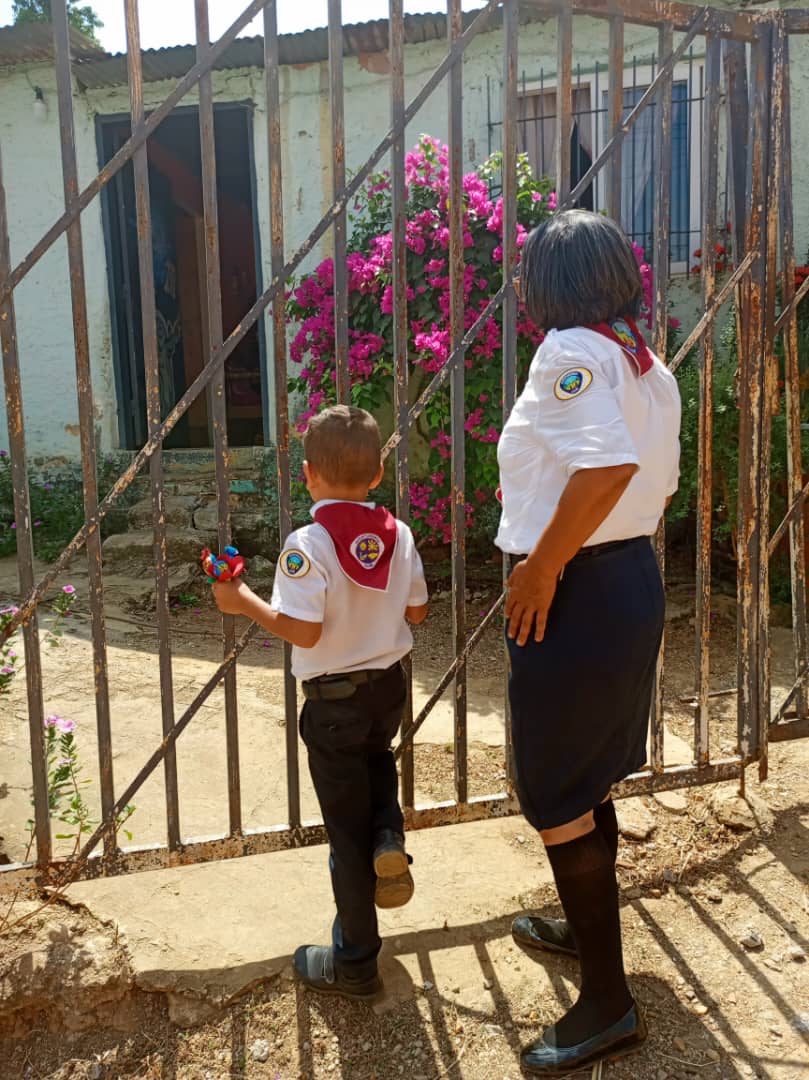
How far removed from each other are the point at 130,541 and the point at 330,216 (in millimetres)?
4750

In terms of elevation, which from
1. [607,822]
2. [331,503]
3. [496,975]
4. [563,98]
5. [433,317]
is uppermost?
[563,98]

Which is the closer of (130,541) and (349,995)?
(349,995)

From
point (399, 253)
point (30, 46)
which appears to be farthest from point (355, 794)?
point (30, 46)

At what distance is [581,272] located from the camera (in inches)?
69.2

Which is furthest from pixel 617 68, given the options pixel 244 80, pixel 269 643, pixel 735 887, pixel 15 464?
pixel 244 80

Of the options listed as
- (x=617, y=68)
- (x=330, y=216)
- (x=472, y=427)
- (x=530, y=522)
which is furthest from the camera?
(x=472, y=427)

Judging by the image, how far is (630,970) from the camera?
7.60 ft

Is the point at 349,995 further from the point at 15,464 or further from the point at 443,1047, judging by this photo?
the point at 15,464

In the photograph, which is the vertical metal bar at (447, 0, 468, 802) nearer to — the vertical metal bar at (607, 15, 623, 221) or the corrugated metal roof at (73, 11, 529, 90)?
the vertical metal bar at (607, 15, 623, 221)

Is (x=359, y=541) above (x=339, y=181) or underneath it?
underneath

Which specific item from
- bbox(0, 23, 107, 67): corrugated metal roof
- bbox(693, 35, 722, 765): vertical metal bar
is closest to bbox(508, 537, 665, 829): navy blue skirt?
bbox(693, 35, 722, 765): vertical metal bar

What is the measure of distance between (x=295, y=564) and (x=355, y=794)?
56 cm

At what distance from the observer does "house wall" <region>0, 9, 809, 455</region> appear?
6.95 metres

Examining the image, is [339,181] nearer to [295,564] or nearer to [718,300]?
[295,564]
